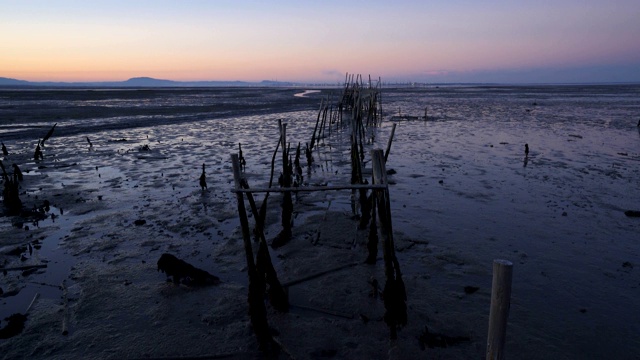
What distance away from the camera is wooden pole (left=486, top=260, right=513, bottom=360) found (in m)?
2.62

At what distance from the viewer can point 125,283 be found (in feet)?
17.1

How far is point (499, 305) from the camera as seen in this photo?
8.96 feet

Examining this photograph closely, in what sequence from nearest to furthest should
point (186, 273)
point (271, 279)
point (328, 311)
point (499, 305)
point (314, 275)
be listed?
1. point (499, 305)
2. point (271, 279)
3. point (328, 311)
4. point (186, 273)
5. point (314, 275)

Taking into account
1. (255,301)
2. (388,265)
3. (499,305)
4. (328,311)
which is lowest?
(328,311)

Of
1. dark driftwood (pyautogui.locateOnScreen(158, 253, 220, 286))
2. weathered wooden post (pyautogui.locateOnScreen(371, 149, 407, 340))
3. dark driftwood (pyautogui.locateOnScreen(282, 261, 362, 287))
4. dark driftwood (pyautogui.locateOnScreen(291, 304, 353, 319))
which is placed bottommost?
dark driftwood (pyautogui.locateOnScreen(291, 304, 353, 319))

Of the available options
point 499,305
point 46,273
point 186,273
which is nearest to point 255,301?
point 186,273

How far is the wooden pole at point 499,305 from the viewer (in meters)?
2.62

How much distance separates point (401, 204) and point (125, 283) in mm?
5395

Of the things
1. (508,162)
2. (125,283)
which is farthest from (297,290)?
(508,162)

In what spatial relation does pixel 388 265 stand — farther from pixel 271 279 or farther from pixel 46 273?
pixel 46 273

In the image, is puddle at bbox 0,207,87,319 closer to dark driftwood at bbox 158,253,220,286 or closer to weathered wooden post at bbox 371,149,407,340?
dark driftwood at bbox 158,253,220,286

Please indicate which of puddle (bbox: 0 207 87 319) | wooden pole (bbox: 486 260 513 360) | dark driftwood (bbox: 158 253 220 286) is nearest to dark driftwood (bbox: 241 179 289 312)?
dark driftwood (bbox: 158 253 220 286)

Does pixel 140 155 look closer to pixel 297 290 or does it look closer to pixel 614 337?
pixel 297 290

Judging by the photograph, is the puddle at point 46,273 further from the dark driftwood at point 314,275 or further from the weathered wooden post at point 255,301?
the dark driftwood at point 314,275
